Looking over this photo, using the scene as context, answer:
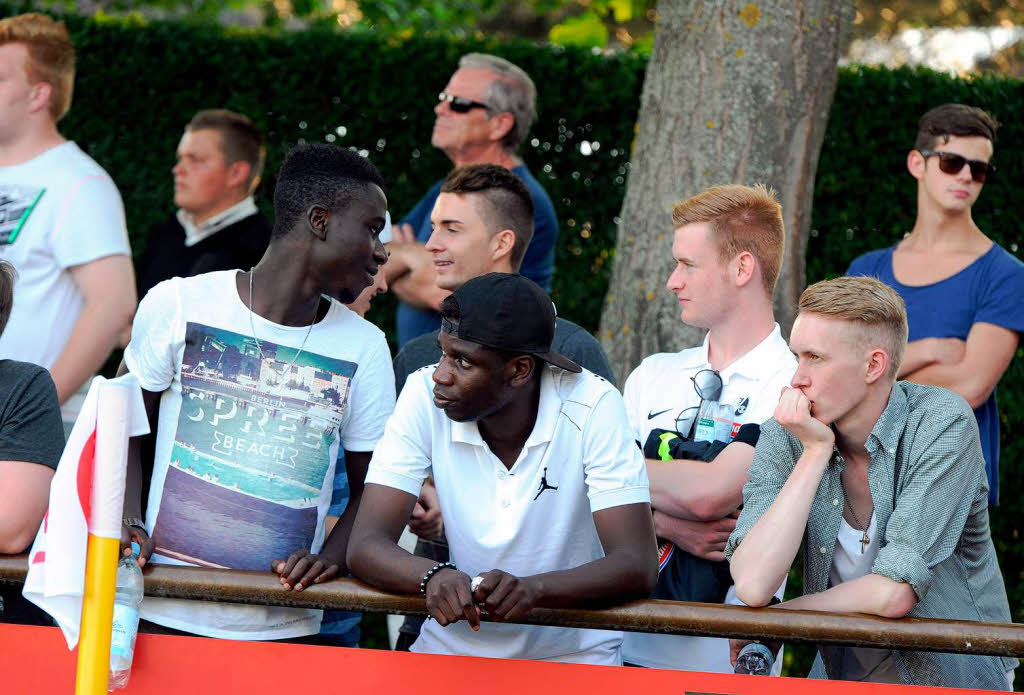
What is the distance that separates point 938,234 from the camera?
4.83 metres

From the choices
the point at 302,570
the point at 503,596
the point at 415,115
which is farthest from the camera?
the point at 415,115

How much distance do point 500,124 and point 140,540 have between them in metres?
2.68

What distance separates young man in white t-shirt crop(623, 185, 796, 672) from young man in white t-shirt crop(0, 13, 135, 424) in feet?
5.92

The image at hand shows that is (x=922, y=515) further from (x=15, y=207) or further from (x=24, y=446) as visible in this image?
(x=15, y=207)

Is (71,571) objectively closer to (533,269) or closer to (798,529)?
(798,529)

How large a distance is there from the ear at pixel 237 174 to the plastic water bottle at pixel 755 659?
3.33 metres

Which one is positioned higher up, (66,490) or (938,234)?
(938,234)

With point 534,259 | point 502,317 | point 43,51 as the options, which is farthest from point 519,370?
point 43,51

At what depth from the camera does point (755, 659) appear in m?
3.38

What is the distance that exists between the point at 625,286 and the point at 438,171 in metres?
1.60

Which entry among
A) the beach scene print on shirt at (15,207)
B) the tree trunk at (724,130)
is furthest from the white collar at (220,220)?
the tree trunk at (724,130)

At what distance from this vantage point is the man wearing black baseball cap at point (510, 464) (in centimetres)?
305

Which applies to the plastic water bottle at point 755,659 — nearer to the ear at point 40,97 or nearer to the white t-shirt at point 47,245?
the white t-shirt at point 47,245

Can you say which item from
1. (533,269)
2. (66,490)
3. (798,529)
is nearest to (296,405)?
(66,490)
